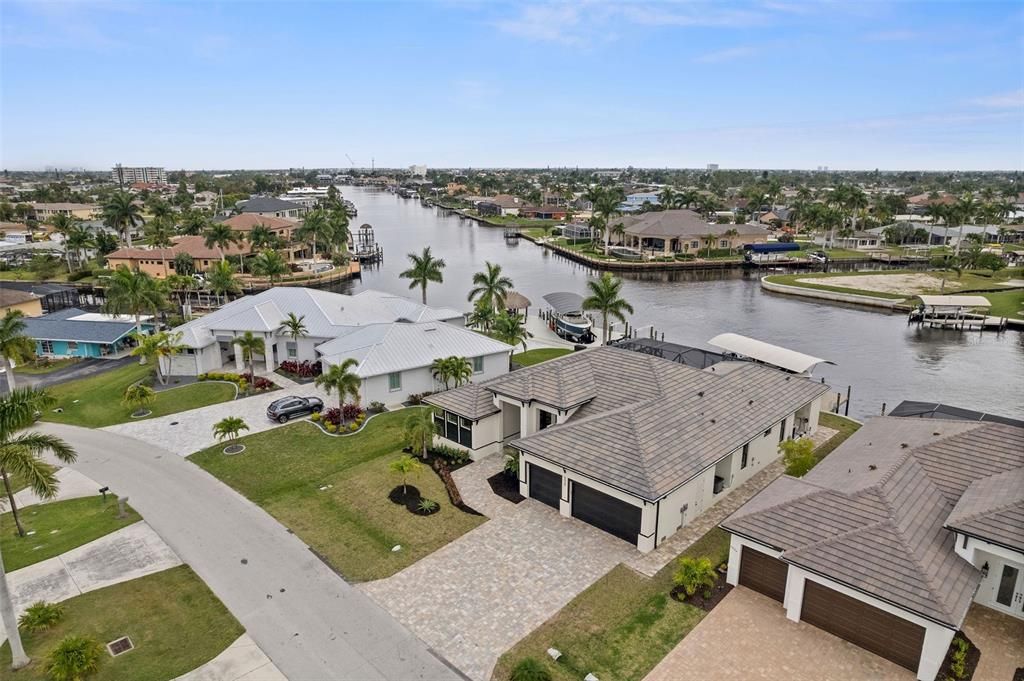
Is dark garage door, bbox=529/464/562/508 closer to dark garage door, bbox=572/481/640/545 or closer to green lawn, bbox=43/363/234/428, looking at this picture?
dark garage door, bbox=572/481/640/545

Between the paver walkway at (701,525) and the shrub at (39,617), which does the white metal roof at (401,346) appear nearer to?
the paver walkway at (701,525)

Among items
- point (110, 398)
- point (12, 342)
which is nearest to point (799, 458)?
point (110, 398)

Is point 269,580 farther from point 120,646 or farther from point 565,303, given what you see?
point 565,303

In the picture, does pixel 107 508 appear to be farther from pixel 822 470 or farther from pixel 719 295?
pixel 719 295

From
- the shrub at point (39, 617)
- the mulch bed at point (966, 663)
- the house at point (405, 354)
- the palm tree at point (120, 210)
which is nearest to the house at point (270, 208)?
the palm tree at point (120, 210)

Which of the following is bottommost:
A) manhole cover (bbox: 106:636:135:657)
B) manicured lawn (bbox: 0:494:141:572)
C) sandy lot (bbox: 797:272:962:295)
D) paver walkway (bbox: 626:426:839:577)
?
manicured lawn (bbox: 0:494:141:572)

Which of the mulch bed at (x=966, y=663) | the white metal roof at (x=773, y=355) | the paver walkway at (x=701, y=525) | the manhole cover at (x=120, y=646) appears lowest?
the manhole cover at (x=120, y=646)

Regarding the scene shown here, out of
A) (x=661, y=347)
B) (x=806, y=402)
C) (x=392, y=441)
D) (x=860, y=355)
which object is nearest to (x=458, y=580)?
(x=392, y=441)

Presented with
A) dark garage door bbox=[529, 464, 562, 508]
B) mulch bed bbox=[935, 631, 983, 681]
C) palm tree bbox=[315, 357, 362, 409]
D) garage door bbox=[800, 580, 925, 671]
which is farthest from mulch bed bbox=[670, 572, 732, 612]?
palm tree bbox=[315, 357, 362, 409]
